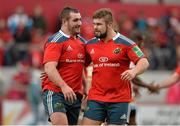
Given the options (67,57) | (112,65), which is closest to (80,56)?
(67,57)

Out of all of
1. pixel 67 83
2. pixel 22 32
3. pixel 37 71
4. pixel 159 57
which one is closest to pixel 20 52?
pixel 22 32

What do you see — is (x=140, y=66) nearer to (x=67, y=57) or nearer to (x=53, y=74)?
(x=67, y=57)

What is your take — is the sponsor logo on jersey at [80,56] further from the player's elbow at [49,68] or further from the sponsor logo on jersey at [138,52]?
the sponsor logo on jersey at [138,52]

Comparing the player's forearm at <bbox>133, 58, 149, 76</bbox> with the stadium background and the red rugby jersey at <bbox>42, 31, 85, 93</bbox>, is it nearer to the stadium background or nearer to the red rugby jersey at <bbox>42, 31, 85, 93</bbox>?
the red rugby jersey at <bbox>42, 31, 85, 93</bbox>

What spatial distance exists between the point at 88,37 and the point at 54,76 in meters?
8.98

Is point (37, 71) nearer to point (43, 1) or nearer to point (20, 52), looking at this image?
point (20, 52)

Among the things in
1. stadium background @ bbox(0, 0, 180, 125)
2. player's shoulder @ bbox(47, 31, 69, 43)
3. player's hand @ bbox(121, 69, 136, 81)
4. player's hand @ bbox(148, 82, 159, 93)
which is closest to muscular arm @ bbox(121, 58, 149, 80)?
player's hand @ bbox(121, 69, 136, 81)

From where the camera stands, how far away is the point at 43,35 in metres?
22.5

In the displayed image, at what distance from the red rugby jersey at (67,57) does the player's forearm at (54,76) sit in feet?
0.78

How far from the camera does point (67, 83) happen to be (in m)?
10.0

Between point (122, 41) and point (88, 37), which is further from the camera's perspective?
point (88, 37)

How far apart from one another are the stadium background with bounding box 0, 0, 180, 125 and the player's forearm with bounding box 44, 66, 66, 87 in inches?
348

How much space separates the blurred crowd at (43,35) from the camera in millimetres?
21328

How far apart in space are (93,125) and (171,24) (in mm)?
13952
